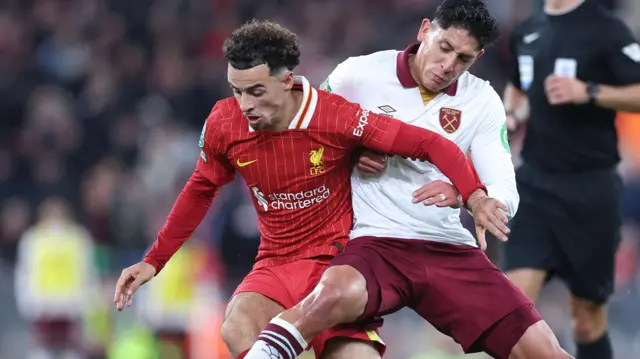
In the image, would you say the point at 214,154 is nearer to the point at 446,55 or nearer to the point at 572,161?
the point at 446,55

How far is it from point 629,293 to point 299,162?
524 cm

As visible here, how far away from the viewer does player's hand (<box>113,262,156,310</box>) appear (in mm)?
4734

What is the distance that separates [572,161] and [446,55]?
157 centimetres

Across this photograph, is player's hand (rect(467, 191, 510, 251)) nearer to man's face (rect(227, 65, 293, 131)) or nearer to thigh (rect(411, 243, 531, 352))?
thigh (rect(411, 243, 531, 352))

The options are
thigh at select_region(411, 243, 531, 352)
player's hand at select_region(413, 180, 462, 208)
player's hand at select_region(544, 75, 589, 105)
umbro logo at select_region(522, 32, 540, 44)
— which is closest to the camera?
player's hand at select_region(413, 180, 462, 208)

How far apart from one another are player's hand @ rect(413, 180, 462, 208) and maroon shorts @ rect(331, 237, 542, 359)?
13.8 inches

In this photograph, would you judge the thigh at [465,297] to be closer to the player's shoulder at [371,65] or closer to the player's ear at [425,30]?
the player's shoulder at [371,65]

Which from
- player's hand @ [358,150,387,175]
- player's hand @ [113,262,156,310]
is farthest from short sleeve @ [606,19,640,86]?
player's hand @ [113,262,156,310]

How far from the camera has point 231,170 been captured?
472 centimetres

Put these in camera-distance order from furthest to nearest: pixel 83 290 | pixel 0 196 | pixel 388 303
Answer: pixel 0 196 < pixel 83 290 < pixel 388 303

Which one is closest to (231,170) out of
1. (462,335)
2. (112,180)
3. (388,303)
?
(388,303)

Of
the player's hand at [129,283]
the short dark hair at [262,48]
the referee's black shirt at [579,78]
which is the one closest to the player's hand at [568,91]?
the referee's black shirt at [579,78]

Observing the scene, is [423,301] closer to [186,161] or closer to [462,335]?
[462,335]

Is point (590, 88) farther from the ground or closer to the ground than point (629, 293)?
farther from the ground
